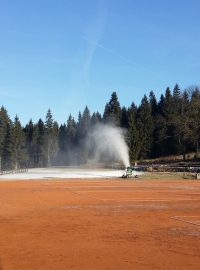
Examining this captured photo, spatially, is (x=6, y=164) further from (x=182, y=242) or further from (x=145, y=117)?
(x=182, y=242)

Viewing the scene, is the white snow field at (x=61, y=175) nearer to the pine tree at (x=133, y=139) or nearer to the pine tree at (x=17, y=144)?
the pine tree at (x=133, y=139)

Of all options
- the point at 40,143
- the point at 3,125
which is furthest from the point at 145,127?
the point at 40,143

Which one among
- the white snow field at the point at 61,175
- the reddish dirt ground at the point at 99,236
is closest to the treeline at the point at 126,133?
the white snow field at the point at 61,175

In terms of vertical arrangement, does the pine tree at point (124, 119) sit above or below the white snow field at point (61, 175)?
above

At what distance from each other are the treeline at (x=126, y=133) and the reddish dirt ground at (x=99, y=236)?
66.6 meters

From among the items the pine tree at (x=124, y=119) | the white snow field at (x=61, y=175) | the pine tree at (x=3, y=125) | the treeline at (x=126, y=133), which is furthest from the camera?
the pine tree at (x=3, y=125)

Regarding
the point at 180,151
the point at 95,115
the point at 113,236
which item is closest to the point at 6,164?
the point at 95,115

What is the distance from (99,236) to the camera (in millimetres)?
14109

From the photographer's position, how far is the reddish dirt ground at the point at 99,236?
10719 millimetres

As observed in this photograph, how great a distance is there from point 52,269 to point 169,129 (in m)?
101

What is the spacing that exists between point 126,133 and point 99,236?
9207cm

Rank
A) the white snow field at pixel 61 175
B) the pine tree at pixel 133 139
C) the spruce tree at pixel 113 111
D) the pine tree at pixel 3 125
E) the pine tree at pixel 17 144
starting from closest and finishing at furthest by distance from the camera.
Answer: the white snow field at pixel 61 175 < the pine tree at pixel 133 139 < the spruce tree at pixel 113 111 < the pine tree at pixel 17 144 < the pine tree at pixel 3 125

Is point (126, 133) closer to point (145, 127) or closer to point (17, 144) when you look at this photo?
point (145, 127)

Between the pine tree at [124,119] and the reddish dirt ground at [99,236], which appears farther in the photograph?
the pine tree at [124,119]
